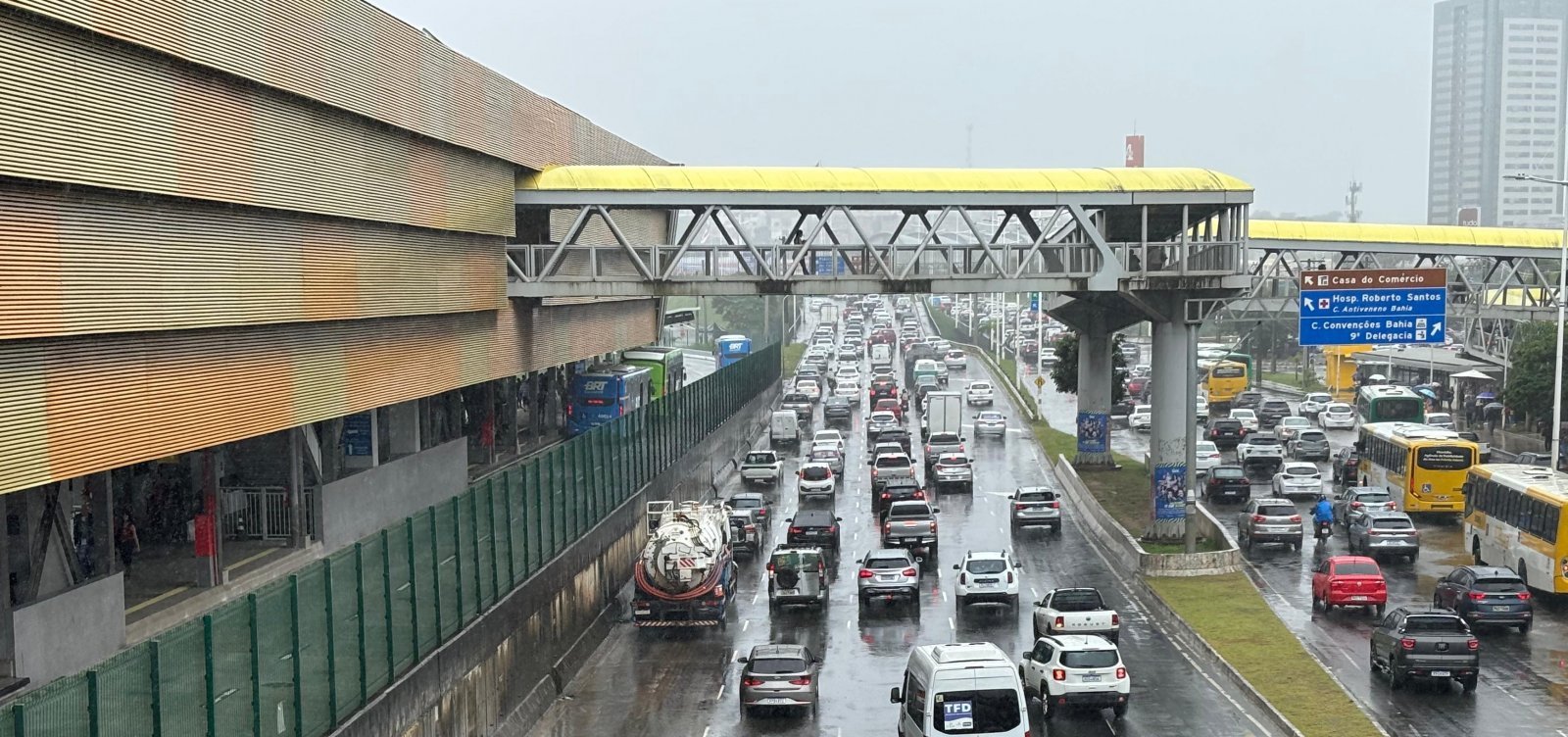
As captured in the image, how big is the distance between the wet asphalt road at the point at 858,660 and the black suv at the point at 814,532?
584 millimetres

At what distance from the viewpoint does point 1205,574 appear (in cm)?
4125

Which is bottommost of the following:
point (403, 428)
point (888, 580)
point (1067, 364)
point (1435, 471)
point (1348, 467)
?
point (1348, 467)

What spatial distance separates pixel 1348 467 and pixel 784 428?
90.0ft

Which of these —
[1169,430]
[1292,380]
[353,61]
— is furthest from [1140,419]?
[353,61]

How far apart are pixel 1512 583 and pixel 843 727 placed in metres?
15.4

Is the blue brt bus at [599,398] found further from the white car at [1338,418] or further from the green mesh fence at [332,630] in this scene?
the white car at [1338,418]

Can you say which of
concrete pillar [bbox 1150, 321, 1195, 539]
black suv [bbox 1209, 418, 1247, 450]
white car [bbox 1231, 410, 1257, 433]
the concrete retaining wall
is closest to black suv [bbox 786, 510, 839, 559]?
the concrete retaining wall

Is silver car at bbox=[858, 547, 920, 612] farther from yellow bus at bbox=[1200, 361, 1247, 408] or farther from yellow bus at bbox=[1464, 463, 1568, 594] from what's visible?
yellow bus at bbox=[1200, 361, 1247, 408]

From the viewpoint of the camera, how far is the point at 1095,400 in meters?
67.1

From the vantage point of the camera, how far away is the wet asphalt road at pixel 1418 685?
1031 inches

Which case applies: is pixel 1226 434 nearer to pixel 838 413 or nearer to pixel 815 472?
pixel 838 413

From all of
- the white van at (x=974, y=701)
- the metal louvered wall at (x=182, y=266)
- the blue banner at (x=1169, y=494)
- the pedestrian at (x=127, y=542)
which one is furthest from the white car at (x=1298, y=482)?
the pedestrian at (x=127, y=542)

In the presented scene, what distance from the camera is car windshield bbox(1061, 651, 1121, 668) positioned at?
86.2ft

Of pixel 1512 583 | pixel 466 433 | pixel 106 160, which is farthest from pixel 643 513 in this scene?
pixel 106 160
